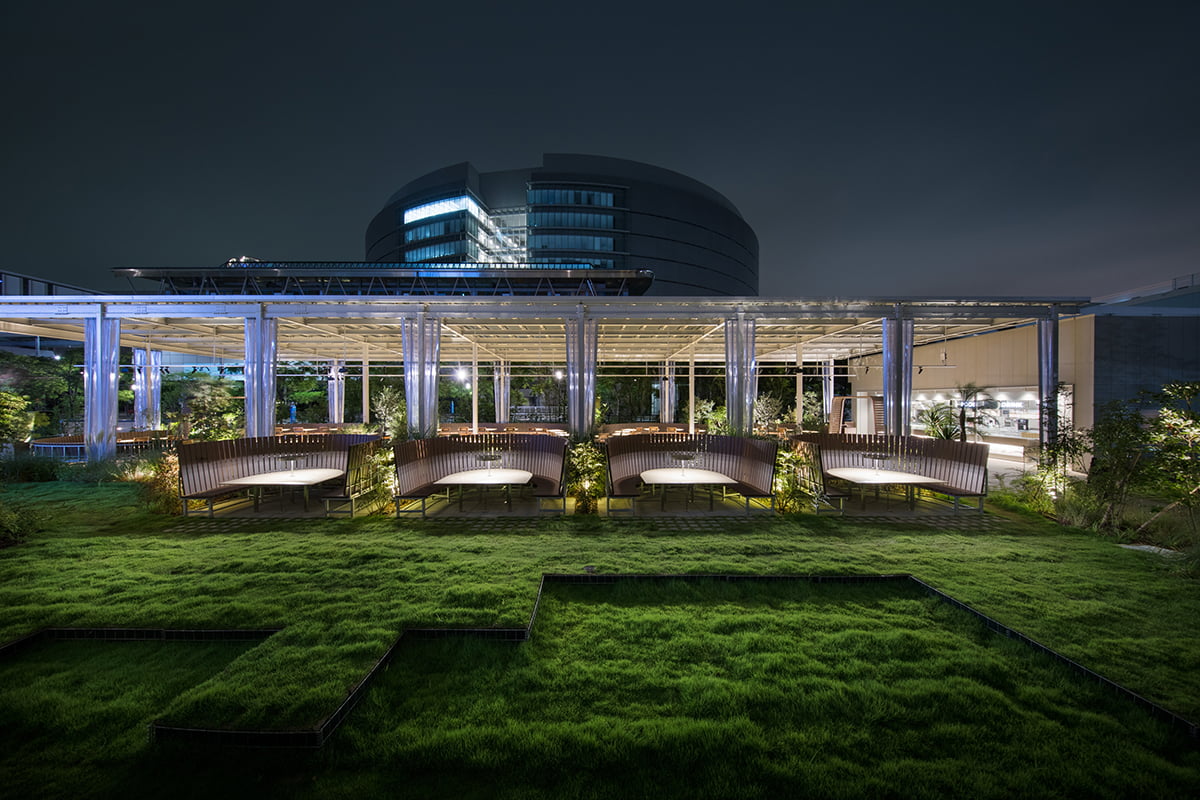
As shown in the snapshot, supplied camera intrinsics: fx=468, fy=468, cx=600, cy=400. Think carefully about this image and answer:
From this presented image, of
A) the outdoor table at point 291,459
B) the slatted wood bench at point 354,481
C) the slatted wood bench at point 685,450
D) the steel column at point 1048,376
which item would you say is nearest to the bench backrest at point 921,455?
the slatted wood bench at point 685,450

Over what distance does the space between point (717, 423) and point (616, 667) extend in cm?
1060

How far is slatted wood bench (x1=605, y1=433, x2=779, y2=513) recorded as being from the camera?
7410mm

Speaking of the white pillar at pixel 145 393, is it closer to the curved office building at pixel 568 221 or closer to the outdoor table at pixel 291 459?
the outdoor table at pixel 291 459

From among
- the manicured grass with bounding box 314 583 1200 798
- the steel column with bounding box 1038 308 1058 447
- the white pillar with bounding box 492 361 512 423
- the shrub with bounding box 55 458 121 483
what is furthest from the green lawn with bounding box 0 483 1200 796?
the white pillar with bounding box 492 361 512 423

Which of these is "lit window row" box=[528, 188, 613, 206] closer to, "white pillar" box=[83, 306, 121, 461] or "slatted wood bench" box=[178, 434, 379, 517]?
"white pillar" box=[83, 306, 121, 461]

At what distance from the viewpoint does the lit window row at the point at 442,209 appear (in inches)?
2221

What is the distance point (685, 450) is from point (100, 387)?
13438 mm

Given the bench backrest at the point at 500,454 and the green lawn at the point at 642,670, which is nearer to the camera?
the green lawn at the point at 642,670

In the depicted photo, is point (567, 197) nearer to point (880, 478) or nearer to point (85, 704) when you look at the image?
point (880, 478)

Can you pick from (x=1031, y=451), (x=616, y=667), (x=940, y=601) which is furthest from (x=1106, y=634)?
(x=1031, y=451)

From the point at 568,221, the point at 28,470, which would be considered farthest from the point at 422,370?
the point at 568,221

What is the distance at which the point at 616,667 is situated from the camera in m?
2.99

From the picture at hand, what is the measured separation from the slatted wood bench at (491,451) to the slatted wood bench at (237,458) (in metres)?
1.35

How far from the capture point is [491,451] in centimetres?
848
